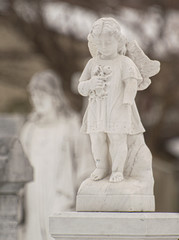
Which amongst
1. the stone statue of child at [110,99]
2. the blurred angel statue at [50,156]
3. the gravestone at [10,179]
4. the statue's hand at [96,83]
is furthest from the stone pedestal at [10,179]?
the statue's hand at [96,83]

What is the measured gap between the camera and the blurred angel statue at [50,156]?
7.05 metres

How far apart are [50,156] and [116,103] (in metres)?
2.52

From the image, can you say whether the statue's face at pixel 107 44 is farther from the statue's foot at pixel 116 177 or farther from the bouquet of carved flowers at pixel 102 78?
the statue's foot at pixel 116 177

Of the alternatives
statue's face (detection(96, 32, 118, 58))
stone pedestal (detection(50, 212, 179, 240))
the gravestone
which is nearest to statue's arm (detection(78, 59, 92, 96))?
statue's face (detection(96, 32, 118, 58))

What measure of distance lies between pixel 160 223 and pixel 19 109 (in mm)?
9873

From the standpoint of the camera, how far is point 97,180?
194 inches

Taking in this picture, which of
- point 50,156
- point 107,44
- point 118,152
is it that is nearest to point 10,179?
point 50,156

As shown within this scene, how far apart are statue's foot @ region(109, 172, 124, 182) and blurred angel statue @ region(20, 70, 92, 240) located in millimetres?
2122

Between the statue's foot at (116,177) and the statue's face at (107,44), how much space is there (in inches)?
31.3

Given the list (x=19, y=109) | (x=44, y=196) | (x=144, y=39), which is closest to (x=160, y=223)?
(x=44, y=196)

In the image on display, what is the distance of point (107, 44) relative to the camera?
494 cm

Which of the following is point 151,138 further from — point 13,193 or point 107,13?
point 13,193

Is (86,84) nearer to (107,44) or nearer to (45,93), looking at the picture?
(107,44)

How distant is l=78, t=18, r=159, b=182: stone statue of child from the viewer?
4.88 meters
